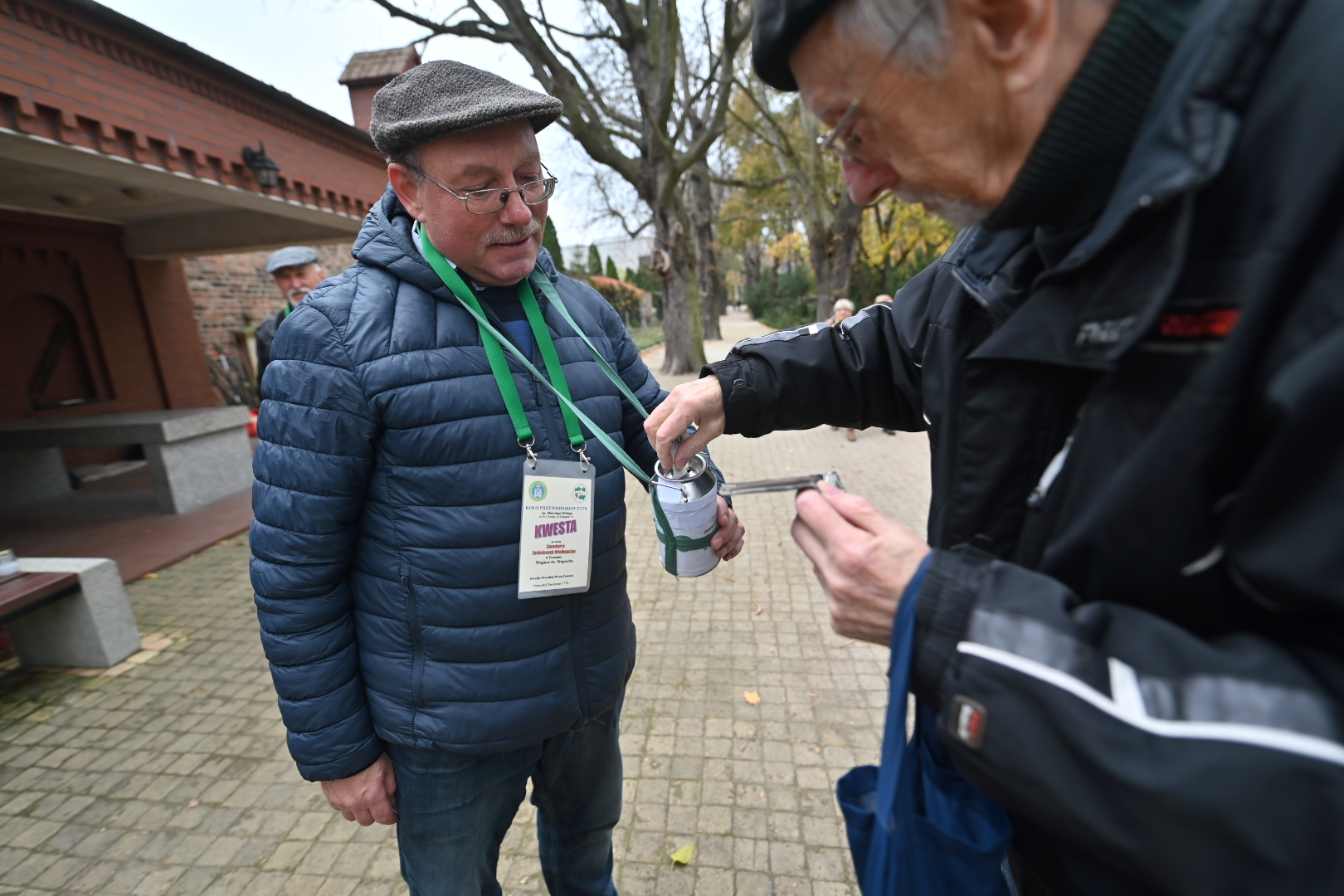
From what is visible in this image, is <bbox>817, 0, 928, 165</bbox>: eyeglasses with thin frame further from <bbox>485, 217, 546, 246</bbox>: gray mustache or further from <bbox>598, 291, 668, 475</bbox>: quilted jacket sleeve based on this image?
<bbox>598, 291, 668, 475</bbox>: quilted jacket sleeve

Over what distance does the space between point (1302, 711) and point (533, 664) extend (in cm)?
145

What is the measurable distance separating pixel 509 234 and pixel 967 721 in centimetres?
149

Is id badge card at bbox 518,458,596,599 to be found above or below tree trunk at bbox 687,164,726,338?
below

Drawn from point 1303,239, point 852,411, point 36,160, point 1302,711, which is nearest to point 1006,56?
point 1303,239

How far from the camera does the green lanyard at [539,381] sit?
1.61 metres

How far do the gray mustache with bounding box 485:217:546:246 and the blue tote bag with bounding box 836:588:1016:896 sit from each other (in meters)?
1.35

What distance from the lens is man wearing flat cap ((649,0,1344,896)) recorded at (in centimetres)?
64

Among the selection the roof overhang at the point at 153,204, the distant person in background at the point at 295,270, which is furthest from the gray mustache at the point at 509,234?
the distant person in background at the point at 295,270

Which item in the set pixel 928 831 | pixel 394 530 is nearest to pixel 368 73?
pixel 394 530

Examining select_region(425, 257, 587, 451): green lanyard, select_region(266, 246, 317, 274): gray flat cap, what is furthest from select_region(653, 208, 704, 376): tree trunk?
select_region(425, 257, 587, 451): green lanyard

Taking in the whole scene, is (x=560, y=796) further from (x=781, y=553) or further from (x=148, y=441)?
(x=148, y=441)

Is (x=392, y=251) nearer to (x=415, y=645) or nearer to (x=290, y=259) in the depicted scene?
(x=415, y=645)

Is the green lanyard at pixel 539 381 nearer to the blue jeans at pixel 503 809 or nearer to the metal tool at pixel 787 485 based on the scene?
the metal tool at pixel 787 485

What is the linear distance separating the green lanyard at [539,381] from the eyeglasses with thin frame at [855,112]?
850 mm
